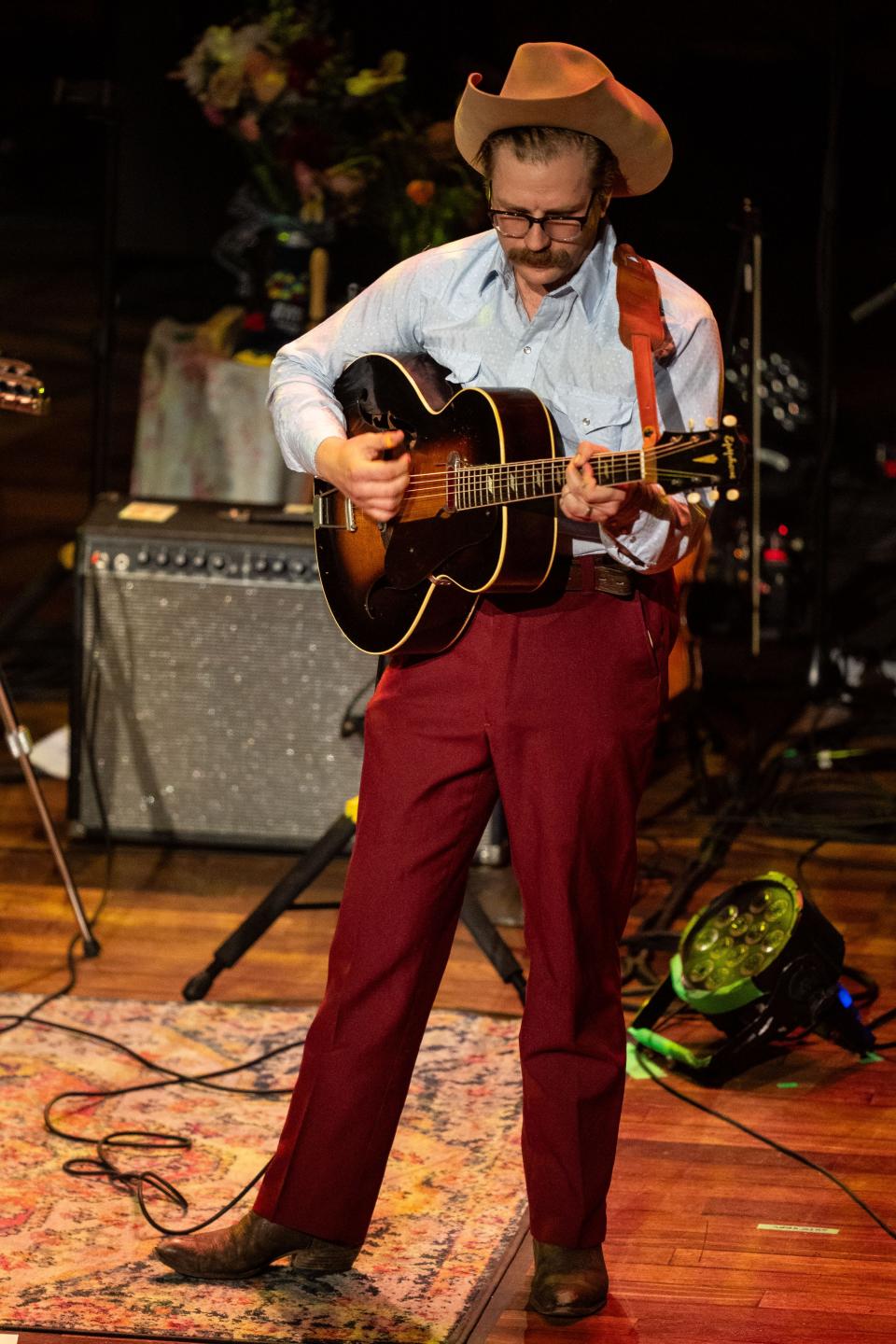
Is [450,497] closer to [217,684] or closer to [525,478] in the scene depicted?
[525,478]

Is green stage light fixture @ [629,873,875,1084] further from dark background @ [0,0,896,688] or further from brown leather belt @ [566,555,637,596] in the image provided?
dark background @ [0,0,896,688]

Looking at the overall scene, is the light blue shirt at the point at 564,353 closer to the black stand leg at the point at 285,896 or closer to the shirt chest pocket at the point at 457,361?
the shirt chest pocket at the point at 457,361

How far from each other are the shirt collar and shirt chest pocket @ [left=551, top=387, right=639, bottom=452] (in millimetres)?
104

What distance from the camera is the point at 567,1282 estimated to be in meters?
2.58

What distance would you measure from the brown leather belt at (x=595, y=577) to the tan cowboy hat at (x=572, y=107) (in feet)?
1.70

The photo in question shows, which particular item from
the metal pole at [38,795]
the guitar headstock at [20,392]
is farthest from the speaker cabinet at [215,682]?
the guitar headstock at [20,392]

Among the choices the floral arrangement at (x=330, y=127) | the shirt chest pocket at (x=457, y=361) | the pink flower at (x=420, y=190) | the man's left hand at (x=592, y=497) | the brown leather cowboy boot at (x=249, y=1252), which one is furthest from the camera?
the floral arrangement at (x=330, y=127)

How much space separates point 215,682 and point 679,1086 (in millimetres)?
1771

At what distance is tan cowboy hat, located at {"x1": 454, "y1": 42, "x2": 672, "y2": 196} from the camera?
229cm

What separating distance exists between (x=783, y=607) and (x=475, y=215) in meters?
1.73

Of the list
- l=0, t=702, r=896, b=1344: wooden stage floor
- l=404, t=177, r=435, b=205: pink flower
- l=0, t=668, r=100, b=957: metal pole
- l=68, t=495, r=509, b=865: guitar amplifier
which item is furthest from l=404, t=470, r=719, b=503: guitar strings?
l=404, t=177, r=435, b=205: pink flower

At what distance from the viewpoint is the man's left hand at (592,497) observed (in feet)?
7.19

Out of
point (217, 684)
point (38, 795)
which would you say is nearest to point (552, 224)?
point (38, 795)

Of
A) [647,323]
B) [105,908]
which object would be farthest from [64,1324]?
[105,908]
